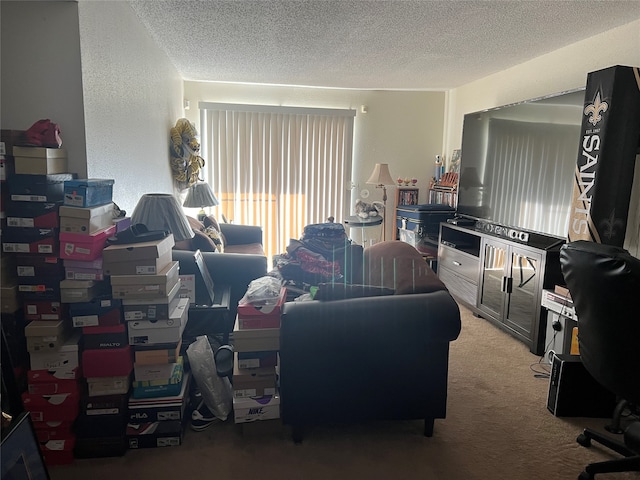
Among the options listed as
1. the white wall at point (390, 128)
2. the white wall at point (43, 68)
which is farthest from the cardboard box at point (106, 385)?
the white wall at point (390, 128)

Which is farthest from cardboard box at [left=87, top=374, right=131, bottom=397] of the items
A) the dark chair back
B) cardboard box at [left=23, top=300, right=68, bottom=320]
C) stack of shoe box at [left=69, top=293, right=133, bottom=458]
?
the dark chair back

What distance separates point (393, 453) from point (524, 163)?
2.58 meters

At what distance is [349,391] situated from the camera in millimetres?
1911

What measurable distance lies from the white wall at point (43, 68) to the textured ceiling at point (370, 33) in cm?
80

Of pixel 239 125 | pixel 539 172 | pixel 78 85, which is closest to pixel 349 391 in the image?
pixel 78 85

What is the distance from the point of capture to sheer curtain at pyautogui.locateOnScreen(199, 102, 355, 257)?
5.01 meters

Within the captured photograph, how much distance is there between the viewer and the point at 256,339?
197 centimetres

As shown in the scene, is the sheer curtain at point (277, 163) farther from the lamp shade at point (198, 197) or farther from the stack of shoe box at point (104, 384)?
the stack of shoe box at point (104, 384)

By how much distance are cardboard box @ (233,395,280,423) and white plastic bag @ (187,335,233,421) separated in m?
0.17

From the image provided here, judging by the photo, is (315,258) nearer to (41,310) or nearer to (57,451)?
(41,310)

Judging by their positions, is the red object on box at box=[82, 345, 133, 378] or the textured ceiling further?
the textured ceiling

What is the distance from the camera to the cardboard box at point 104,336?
180 cm

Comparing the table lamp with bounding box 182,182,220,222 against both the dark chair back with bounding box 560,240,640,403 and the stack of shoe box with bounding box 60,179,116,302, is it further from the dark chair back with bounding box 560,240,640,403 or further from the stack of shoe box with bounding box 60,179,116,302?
the dark chair back with bounding box 560,240,640,403

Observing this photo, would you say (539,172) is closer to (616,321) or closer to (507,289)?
(507,289)
